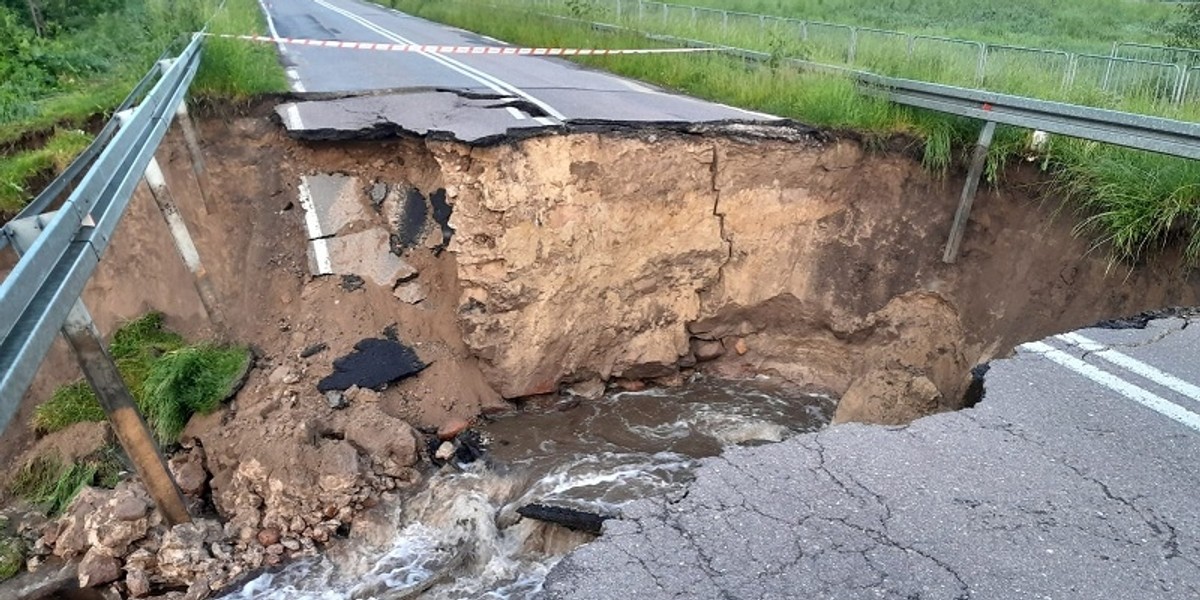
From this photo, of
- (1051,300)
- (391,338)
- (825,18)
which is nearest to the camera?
(1051,300)

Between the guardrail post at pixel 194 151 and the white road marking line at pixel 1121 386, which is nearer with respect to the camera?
the white road marking line at pixel 1121 386

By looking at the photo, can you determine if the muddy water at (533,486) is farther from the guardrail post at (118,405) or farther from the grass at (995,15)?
the grass at (995,15)

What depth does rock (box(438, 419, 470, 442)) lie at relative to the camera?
7.22 metres

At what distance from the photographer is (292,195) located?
25.8ft

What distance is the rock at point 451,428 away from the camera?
722cm

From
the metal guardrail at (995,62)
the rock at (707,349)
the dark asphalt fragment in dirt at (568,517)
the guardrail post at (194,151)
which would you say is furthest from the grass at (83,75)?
the metal guardrail at (995,62)

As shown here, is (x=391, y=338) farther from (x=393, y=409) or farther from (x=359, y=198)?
(x=359, y=198)

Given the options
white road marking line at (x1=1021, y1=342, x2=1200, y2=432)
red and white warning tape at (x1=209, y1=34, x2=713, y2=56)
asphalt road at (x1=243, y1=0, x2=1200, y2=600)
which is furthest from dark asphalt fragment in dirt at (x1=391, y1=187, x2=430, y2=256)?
white road marking line at (x1=1021, y1=342, x2=1200, y2=432)

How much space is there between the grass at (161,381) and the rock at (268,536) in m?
1.57

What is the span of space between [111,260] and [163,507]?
3.24 metres

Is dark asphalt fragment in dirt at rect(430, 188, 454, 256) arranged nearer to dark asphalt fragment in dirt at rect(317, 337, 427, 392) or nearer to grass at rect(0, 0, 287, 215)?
dark asphalt fragment in dirt at rect(317, 337, 427, 392)

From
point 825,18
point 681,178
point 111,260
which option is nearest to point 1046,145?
point 681,178

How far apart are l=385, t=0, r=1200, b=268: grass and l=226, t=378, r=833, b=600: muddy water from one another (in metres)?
2.96

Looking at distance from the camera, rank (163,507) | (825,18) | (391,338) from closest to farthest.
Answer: (163,507) → (391,338) → (825,18)
